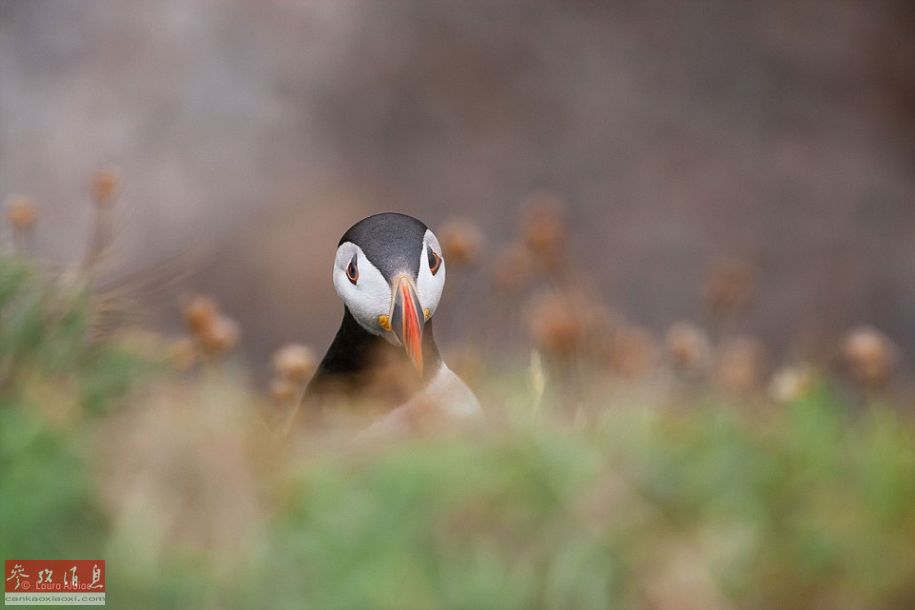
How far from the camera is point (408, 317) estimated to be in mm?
2182

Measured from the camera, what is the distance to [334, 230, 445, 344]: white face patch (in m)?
2.25

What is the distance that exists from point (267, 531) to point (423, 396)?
808mm

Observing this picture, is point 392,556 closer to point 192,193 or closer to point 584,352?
point 584,352

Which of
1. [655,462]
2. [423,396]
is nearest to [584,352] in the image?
[423,396]

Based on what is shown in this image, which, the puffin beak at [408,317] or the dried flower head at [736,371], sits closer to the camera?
the dried flower head at [736,371]

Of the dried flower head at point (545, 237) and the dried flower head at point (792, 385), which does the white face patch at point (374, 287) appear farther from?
the dried flower head at point (792, 385)

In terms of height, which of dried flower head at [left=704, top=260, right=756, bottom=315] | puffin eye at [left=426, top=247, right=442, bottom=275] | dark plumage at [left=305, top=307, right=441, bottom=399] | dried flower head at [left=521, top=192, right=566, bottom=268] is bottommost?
dried flower head at [left=704, top=260, right=756, bottom=315]

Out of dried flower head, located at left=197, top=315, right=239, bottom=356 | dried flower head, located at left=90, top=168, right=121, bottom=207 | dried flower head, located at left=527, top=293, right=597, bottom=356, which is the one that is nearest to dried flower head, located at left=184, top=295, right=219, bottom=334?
dried flower head, located at left=197, top=315, right=239, bottom=356

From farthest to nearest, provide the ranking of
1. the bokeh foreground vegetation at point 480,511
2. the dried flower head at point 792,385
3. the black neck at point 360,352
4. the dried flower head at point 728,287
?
the black neck at point 360,352 < the dried flower head at point 728,287 < the dried flower head at point 792,385 < the bokeh foreground vegetation at point 480,511

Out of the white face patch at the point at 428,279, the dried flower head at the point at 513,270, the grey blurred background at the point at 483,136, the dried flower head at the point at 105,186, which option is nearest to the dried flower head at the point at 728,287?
the dried flower head at the point at 513,270

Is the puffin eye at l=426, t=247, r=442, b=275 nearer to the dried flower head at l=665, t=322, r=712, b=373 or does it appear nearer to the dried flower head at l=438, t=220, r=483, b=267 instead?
the dried flower head at l=438, t=220, r=483, b=267

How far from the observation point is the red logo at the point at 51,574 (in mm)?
1349

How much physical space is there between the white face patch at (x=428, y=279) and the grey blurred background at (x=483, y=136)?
16.0 ft

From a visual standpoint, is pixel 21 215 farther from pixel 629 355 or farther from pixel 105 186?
pixel 629 355
